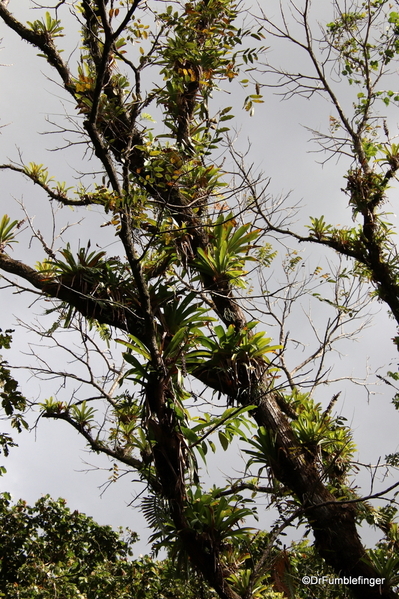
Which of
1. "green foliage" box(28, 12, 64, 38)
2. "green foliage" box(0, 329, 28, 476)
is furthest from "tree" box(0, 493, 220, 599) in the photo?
"green foliage" box(28, 12, 64, 38)

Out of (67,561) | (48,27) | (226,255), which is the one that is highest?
(48,27)

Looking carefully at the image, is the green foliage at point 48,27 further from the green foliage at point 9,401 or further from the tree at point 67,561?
the tree at point 67,561

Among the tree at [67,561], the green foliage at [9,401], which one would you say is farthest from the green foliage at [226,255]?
the tree at [67,561]

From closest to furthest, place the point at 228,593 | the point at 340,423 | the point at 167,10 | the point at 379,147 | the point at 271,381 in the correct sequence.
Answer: the point at 228,593, the point at 167,10, the point at 271,381, the point at 340,423, the point at 379,147

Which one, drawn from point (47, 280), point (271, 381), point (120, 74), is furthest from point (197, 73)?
point (271, 381)

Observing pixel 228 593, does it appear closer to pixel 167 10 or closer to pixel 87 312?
pixel 87 312

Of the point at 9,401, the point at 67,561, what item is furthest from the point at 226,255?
the point at 67,561

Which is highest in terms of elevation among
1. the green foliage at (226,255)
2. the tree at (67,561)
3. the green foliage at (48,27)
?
the green foliage at (48,27)

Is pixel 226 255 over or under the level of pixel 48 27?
under

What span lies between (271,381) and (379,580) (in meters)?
1.55

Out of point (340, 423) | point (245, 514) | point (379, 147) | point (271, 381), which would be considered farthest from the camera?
point (379, 147)

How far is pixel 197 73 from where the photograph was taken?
4379 mm

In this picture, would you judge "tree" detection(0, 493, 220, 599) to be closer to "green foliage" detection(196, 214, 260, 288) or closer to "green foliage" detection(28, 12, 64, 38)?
"green foliage" detection(196, 214, 260, 288)

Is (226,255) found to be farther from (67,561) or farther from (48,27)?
(67,561)
